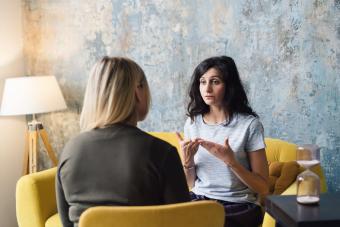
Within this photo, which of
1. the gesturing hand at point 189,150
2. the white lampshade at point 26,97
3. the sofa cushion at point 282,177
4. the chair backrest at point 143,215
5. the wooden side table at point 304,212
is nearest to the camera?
the chair backrest at point 143,215

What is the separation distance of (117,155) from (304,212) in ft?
2.52

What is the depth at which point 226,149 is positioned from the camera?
234 cm

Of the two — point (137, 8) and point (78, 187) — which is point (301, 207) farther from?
point (137, 8)

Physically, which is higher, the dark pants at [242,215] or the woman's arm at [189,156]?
the woman's arm at [189,156]

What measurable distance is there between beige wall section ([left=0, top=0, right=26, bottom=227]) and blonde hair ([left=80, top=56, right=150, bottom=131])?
2.31 metres

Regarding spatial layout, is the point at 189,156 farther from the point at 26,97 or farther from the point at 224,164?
the point at 26,97

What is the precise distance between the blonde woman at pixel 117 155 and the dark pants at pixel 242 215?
73 cm

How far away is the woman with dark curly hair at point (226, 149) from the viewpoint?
7.95 ft

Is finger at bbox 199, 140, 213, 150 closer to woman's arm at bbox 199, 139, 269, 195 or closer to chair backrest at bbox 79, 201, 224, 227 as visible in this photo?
woman's arm at bbox 199, 139, 269, 195

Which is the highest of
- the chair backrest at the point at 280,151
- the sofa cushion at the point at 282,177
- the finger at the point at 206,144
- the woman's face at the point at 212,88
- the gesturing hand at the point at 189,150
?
the woman's face at the point at 212,88

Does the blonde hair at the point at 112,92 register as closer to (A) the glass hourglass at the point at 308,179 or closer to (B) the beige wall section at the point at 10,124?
(A) the glass hourglass at the point at 308,179

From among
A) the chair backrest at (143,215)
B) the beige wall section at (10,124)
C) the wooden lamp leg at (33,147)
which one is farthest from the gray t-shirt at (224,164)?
the beige wall section at (10,124)

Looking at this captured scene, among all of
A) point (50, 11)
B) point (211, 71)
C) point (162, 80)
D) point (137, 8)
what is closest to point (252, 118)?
point (211, 71)

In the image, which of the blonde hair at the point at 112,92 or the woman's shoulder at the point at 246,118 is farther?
the woman's shoulder at the point at 246,118
